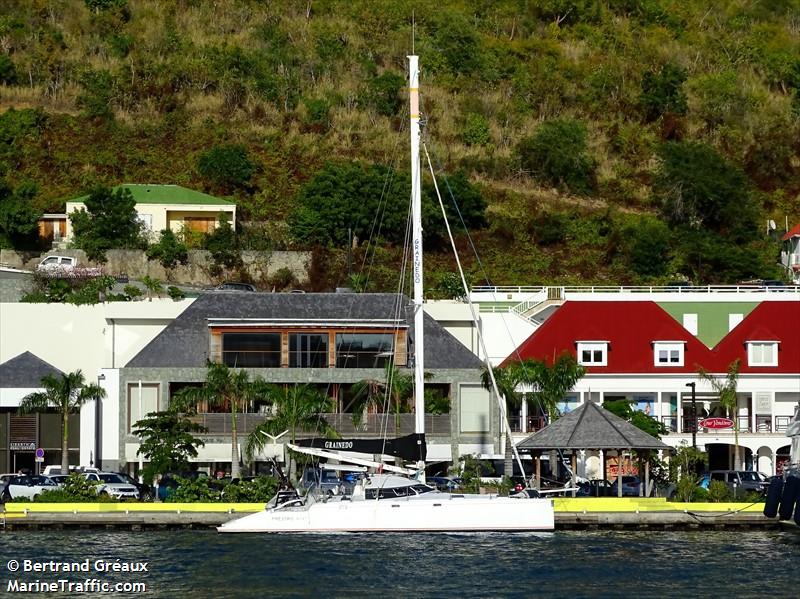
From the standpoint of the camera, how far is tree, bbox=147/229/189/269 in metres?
114

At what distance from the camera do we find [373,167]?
414ft

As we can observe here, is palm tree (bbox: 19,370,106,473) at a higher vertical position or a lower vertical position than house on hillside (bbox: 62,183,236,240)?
lower

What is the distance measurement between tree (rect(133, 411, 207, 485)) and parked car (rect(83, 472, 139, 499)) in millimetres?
2048

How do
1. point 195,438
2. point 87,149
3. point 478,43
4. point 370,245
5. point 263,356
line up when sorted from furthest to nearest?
1. point 478,43
2. point 87,149
3. point 370,245
4. point 263,356
5. point 195,438

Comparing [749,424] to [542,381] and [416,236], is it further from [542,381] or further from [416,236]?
[416,236]

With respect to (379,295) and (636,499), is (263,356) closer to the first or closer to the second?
(379,295)

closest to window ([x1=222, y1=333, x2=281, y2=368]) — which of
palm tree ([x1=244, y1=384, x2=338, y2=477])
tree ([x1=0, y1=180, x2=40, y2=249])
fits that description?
palm tree ([x1=244, y1=384, x2=338, y2=477])

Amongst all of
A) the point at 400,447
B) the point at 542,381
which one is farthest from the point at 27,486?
the point at 542,381

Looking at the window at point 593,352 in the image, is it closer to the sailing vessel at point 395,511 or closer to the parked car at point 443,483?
the parked car at point 443,483

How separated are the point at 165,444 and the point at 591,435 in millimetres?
19028

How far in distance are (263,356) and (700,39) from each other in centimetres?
9882

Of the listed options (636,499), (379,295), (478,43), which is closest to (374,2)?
(478,43)

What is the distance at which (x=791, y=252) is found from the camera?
12512 cm

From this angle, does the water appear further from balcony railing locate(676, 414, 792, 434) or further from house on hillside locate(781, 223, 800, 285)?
house on hillside locate(781, 223, 800, 285)
